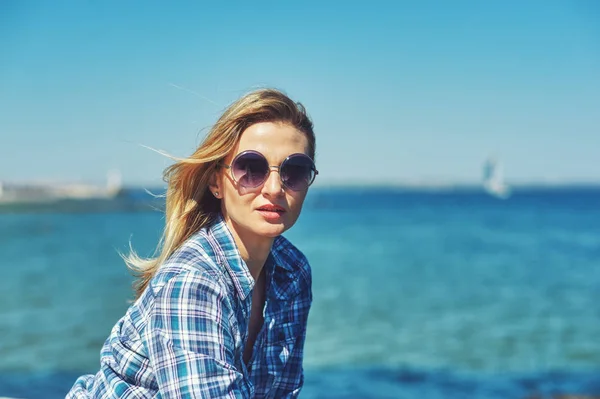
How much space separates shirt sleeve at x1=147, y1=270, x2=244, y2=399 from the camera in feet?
5.65

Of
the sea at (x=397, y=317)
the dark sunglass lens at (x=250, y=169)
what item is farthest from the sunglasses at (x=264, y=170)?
the sea at (x=397, y=317)

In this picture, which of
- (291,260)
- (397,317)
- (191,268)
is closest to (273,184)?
(191,268)

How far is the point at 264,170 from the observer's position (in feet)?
6.68

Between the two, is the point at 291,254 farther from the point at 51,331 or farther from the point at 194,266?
the point at 51,331

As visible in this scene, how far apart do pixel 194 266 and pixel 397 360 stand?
1015 centimetres

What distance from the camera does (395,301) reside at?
17922 millimetres

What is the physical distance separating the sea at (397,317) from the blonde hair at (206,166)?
111 cm

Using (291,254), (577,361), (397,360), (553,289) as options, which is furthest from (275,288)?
(553,289)

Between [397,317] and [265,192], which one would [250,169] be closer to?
[265,192]

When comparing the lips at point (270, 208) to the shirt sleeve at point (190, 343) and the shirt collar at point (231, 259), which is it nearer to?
the shirt collar at point (231, 259)

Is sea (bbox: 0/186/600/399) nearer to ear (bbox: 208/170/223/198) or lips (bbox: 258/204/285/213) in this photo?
ear (bbox: 208/170/223/198)

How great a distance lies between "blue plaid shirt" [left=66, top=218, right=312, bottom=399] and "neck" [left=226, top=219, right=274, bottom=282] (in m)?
0.06

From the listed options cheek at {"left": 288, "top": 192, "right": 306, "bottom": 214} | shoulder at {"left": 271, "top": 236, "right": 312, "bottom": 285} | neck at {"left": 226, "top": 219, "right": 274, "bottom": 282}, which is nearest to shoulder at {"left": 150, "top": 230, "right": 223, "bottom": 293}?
neck at {"left": 226, "top": 219, "right": 274, "bottom": 282}

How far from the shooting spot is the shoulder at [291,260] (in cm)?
241
